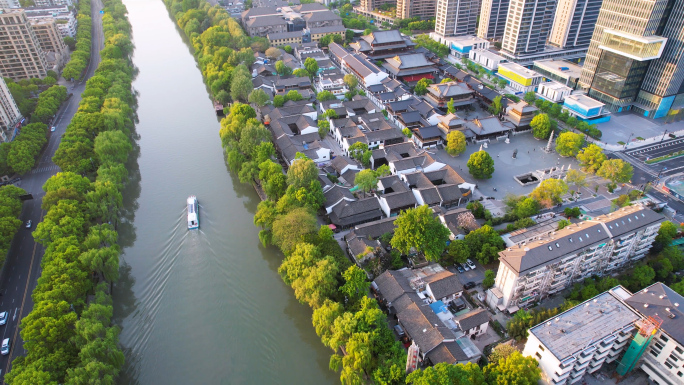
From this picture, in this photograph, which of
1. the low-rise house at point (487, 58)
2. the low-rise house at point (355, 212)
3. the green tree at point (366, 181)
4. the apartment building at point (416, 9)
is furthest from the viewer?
the apartment building at point (416, 9)

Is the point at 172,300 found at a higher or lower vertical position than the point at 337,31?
lower

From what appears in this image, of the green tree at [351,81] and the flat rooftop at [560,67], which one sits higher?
the green tree at [351,81]

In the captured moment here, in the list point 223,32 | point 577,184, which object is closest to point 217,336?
point 577,184

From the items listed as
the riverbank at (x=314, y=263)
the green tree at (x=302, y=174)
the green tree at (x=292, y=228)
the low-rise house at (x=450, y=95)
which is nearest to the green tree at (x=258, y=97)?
the riverbank at (x=314, y=263)

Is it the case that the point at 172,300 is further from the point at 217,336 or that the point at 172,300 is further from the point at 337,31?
the point at 337,31

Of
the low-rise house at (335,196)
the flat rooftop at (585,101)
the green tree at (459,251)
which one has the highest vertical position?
the flat rooftop at (585,101)

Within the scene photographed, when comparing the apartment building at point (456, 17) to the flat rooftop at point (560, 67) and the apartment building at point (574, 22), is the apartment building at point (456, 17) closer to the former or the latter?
the apartment building at point (574, 22)

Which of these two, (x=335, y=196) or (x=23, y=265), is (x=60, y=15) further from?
(x=335, y=196)
